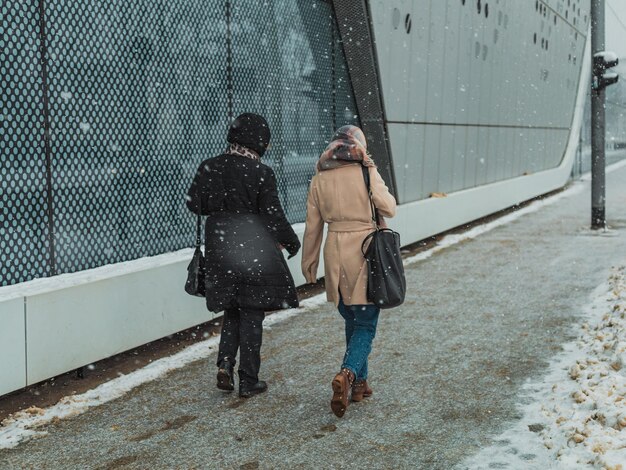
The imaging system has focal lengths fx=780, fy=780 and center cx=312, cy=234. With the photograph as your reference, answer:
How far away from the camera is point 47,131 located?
→ 5.68 metres

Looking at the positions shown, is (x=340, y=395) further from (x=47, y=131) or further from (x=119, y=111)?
(x=119, y=111)

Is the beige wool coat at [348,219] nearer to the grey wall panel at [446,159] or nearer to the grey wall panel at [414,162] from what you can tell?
the grey wall panel at [414,162]

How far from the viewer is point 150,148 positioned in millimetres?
6855

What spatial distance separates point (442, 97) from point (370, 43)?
330 centimetres

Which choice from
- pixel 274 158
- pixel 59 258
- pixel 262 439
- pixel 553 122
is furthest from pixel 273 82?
pixel 553 122

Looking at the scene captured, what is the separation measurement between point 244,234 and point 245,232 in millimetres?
→ 14

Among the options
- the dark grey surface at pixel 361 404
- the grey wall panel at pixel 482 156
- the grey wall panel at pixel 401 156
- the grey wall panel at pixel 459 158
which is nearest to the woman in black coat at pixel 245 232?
the dark grey surface at pixel 361 404

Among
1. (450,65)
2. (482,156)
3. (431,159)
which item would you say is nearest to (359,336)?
(431,159)

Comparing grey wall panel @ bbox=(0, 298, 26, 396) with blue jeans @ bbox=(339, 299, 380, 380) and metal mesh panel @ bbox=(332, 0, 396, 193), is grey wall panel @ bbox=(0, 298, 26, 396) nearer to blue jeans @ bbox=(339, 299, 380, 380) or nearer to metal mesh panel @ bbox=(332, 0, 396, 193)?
blue jeans @ bbox=(339, 299, 380, 380)

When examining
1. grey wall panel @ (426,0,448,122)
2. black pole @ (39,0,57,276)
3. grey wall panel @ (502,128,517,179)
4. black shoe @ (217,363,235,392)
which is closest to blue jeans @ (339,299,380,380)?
black shoe @ (217,363,235,392)

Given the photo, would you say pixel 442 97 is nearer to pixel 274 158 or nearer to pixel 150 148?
pixel 274 158

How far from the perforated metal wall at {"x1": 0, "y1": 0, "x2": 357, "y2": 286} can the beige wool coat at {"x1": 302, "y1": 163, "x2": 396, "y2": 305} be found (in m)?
2.15

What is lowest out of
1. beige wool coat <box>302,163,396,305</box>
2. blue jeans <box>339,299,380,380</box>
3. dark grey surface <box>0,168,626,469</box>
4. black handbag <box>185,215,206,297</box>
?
dark grey surface <box>0,168,626,469</box>

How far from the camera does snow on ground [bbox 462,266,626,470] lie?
389 centimetres
